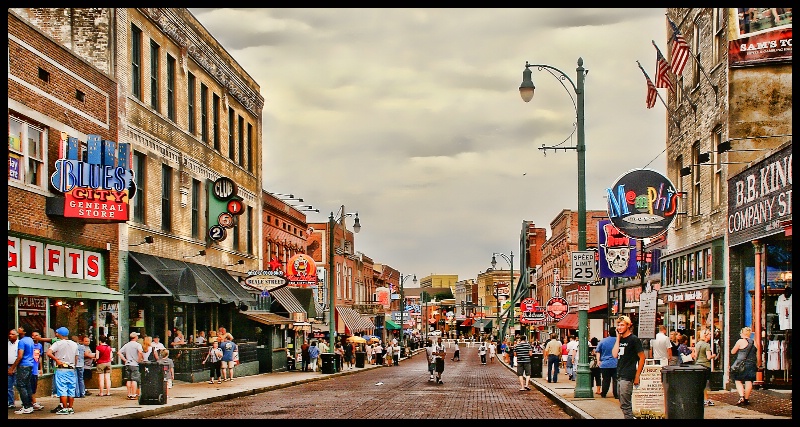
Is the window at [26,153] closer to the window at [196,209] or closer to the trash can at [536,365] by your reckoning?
the window at [196,209]

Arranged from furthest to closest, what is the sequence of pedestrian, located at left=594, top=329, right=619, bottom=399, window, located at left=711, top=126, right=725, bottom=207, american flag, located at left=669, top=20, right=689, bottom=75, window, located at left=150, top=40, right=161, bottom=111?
window, located at left=150, top=40, right=161, bottom=111, window, located at left=711, top=126, right=725, bottom=207, american flag, located at left=669, top=20, right=689, bottom=75, pedestrian, located at left=594, top=329, right=619, bottom=399

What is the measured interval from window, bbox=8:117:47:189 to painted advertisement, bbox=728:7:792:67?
676 inches

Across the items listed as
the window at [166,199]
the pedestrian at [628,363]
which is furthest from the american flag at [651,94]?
the window at [166,199]

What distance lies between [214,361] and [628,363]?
67.0 feet

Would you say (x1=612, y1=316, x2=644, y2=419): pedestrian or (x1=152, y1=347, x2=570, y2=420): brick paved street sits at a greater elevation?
(x1=612, y1=316, x2=644, y2=419): pedestrian

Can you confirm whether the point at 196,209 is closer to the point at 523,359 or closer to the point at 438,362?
the point at 438,362

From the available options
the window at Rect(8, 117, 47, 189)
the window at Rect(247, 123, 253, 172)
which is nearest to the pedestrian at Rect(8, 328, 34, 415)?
the window at Rect(8, 117, 47, 189)

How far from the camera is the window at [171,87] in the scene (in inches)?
1409

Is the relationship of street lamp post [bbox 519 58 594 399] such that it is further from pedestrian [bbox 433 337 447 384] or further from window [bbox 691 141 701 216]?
pedestrian [bbox 433 337 447 384]

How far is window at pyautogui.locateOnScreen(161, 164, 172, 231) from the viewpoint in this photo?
115 ft

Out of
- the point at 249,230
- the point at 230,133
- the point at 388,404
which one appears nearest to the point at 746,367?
the point at 388,404

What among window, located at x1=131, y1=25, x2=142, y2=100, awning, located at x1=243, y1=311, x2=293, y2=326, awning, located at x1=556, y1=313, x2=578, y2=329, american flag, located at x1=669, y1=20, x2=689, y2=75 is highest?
window, located at x1=131, y1=25, x2=142, y2=100

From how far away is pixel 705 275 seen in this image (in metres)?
29.0
